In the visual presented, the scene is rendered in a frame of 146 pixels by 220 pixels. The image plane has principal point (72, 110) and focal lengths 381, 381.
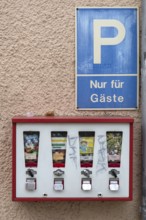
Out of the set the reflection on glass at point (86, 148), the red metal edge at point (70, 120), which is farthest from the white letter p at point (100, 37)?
the reflection on glass at point (86, 148)

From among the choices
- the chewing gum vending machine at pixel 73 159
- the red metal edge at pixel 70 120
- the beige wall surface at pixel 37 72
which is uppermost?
the beige wall surface at pixel 37 72

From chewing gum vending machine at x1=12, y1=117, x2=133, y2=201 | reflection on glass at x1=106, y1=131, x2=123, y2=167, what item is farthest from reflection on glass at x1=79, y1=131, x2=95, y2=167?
reflection on glass at x1=106, y1=131, x2=123, y2=167

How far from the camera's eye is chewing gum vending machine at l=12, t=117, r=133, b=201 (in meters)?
2.62

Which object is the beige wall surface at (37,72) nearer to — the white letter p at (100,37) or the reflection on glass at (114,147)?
the white letter p at (100,37)

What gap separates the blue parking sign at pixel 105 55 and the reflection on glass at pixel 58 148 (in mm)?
359

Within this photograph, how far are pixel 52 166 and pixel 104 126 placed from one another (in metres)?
0.45

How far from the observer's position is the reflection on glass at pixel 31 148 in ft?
8.63

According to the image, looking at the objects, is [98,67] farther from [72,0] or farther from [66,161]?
[66,161]

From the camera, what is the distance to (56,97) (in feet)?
9.48

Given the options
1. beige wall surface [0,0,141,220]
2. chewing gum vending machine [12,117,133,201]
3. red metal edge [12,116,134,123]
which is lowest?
chewing gum vending machine [12,117,133,201]

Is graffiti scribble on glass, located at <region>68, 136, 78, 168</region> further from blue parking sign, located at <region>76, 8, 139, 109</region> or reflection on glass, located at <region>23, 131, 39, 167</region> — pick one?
blue parking sign, located at <region>76, 8, 139, 109</region>

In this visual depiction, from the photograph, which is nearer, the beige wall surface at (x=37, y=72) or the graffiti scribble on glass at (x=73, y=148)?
the graffiti scribble on glass at (x=73, y=148)

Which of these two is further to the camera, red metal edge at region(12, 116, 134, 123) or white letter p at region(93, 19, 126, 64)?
white letter p at region(93, 19, 126, 64)

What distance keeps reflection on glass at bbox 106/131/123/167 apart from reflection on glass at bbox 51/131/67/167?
0.31 m
